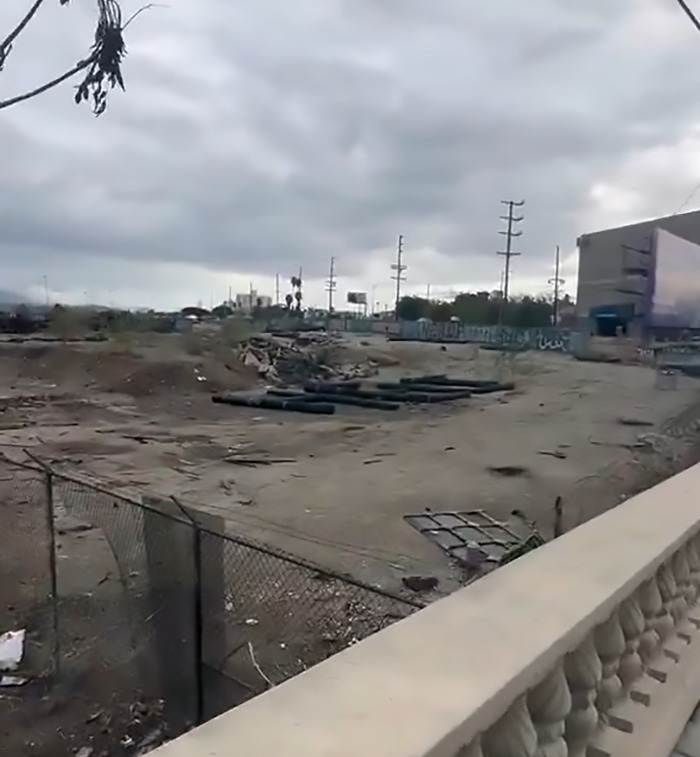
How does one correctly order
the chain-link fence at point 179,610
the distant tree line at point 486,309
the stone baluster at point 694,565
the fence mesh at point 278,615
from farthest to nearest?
the distant tree line at point 486,309 → the fence mesh at point 278,615 → the chain-link fence at point 179,610 → the stone baluster at point 694,565

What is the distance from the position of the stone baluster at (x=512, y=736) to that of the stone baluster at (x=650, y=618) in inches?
37.1

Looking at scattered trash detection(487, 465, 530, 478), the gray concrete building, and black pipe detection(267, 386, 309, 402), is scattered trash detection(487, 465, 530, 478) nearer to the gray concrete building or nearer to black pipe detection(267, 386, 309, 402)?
black pipe detection(267, 386, 309, 402)

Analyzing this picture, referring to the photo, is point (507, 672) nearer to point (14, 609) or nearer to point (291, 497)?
point (14, 609)

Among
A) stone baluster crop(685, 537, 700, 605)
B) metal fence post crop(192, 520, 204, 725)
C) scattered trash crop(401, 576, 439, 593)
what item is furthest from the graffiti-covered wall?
stone baluster crop(685, 537, 700, 605)

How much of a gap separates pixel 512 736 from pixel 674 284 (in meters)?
23.9

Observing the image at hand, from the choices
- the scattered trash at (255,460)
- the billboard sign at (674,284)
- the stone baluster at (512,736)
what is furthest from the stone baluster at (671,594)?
the billboard sign at (674,284)

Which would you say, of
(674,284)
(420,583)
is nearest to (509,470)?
(420,583)

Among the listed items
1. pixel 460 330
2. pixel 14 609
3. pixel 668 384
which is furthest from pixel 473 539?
pixel 460 330

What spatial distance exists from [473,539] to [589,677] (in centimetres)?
766

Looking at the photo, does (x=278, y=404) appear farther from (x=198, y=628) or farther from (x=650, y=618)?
(x=650, y=618)

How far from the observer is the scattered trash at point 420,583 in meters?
7.69

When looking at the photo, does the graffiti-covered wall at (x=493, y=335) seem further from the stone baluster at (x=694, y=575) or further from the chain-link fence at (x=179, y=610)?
the stone baluster at (x=694, y=575)

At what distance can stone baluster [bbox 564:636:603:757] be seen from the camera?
1835mm

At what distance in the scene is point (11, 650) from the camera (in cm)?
576
